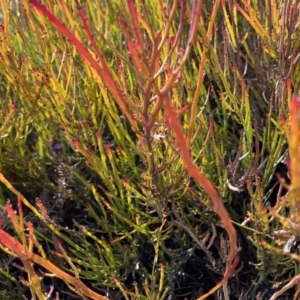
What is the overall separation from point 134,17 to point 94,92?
2.52 feet

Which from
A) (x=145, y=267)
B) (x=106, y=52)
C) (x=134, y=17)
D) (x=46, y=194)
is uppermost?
(x=134, y=17)

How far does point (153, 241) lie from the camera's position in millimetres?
1595

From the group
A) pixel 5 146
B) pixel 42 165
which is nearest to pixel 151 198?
pixel 42 165

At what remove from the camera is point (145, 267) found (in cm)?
178

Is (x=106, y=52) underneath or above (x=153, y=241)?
above

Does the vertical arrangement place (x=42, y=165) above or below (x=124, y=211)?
above

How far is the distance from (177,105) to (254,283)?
23.8 inches

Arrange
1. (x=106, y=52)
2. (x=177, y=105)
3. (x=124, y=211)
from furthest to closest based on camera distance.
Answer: (x=106, y=52)
(x=124, y=211)
(x=177, y=105)

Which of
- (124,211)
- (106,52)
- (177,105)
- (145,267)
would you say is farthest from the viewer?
(106,52)

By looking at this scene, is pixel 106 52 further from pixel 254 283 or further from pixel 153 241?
pixel 254 283

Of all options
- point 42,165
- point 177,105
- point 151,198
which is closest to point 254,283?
point 151,198

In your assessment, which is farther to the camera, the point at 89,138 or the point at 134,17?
the point at 89,138

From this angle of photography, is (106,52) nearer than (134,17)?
No

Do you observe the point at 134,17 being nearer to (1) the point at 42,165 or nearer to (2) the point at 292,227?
(2) the point at 292,227
